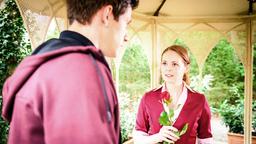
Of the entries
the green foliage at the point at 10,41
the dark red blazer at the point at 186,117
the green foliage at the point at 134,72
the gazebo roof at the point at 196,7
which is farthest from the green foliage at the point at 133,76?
the dark red blazer at the point at 186,117

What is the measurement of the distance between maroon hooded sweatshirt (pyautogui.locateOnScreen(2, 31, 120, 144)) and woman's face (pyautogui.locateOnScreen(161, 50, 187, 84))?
1454 millimetres

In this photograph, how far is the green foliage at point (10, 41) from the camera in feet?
16.4

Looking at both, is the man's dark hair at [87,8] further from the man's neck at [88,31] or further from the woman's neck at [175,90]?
the woman's neck at [175,90]

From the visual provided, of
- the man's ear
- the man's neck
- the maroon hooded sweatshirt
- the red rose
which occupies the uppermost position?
the man's ear

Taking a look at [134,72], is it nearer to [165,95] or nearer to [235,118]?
[235,118]

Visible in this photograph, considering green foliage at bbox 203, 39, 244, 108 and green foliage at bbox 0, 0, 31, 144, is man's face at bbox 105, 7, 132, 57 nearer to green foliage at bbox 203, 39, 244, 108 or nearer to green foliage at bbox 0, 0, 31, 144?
green foliage at bbox 0, 0, 31, 144

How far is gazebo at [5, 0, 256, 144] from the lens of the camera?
3.49 meters

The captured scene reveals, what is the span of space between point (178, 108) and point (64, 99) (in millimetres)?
1559

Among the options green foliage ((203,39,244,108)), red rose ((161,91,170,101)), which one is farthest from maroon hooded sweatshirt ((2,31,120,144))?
green foliage ((203,39,244,108))

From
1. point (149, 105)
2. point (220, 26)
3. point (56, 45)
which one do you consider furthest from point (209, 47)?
point (56, 45)

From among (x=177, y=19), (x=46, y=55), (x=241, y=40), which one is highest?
(x=177, y=19)

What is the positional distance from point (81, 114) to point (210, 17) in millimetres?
3381

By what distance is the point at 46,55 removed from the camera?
0.68 metres

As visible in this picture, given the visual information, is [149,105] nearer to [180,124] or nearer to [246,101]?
[180,124]
